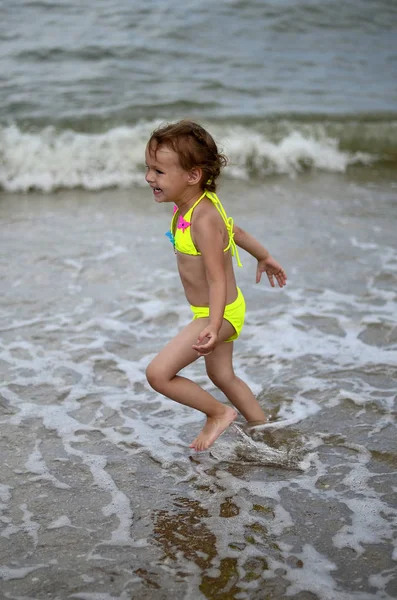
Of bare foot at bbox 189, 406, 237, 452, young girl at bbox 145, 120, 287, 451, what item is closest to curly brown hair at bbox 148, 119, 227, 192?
young girl at bbox 145, 120, 287, 451

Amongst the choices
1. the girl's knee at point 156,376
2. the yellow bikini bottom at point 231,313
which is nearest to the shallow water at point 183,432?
the girl's knee at point 156,376

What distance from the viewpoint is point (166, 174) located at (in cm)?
335

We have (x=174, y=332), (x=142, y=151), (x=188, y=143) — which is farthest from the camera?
(x=142, y=151)

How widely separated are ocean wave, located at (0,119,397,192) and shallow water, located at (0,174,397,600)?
6.00 feet

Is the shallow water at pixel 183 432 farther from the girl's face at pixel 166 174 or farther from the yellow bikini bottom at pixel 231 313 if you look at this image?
the girl's face at pixel 166 174

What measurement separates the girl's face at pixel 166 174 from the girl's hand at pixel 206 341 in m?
0.62

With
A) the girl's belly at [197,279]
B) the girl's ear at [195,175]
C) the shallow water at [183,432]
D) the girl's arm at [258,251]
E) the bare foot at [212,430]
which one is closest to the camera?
the shallow water at [183,432]

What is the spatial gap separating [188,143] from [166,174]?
0.54 feet

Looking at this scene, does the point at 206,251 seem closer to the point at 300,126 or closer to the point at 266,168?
the point at 266,168

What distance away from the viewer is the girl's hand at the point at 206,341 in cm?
326

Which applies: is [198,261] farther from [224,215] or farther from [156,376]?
[156,376]

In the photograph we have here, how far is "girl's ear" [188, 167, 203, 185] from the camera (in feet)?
11.1

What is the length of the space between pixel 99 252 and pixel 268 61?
24.1 ft

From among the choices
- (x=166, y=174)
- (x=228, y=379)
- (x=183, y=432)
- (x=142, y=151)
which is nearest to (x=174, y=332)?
(x=183, y=432)
